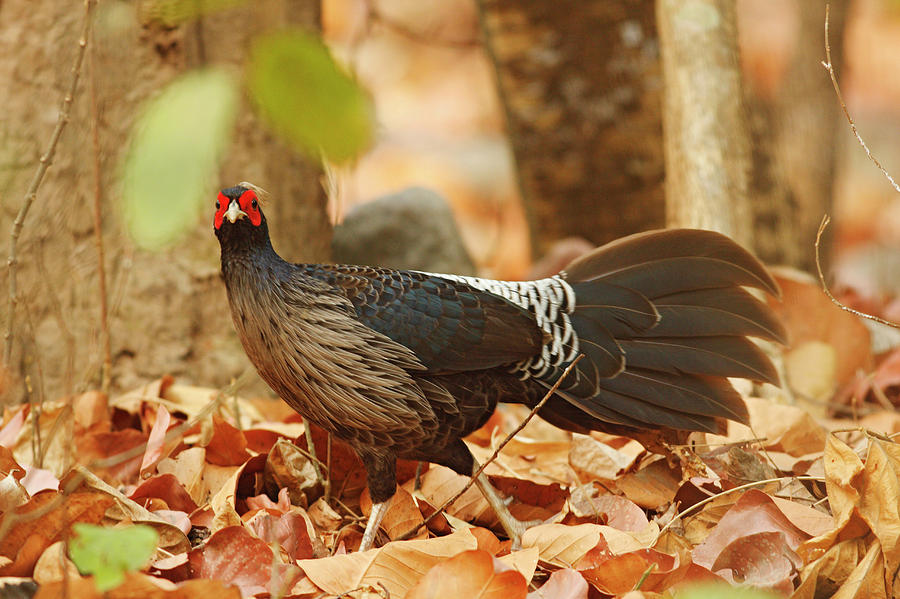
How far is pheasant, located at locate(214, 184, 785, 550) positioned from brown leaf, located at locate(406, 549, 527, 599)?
23.5 inches

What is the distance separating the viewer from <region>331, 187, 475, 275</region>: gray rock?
15.0 feet

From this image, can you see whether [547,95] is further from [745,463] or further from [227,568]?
[227,568]

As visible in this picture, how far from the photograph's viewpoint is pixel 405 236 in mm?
4656

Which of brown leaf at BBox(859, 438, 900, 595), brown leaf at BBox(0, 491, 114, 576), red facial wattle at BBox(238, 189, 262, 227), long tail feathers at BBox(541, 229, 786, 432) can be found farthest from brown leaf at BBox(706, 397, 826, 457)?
brown leaf at BBox(0, 491, 114, 576)

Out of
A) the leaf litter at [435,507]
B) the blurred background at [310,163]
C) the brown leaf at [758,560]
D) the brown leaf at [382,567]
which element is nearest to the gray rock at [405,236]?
the blurred background at [310,163]

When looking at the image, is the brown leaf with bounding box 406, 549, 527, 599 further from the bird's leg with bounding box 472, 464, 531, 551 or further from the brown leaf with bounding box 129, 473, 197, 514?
the brown leaf with bounding box 129, 473, 197, 514

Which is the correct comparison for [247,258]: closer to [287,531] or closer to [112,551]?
[287,531]

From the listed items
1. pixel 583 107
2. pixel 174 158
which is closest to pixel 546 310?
pixel 174 158

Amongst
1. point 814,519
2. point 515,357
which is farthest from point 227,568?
point 814,519

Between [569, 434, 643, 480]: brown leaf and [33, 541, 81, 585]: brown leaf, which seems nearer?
[33, 541, 81, 585]: brown leaf

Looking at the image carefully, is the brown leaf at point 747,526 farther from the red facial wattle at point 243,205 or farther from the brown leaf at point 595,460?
the red facial wattle at point 243,205

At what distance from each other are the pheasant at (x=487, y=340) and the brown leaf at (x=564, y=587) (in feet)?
1.67

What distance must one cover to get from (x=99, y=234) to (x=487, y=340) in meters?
1.38

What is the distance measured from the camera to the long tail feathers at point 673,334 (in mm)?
2932
